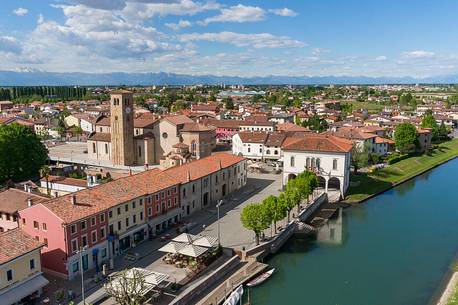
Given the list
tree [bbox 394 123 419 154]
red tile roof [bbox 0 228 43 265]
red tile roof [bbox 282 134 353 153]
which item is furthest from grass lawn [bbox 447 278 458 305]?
tree [bbox 394 123 419 154]

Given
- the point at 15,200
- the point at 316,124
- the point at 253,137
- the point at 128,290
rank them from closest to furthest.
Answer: the point at 128,290 → the point at 15,200 → the point at 253,137 → the point at 316,124

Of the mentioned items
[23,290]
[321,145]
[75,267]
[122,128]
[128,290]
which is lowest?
[75,267]

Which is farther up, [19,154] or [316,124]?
[19,154]

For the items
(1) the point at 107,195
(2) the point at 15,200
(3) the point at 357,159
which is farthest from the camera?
(3) the point at 357,159

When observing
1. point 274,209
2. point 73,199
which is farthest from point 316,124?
point 73,199

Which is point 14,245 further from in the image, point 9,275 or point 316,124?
point 316,124

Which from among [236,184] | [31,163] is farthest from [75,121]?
[236,184]

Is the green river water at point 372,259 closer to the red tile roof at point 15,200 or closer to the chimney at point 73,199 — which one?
the chimney at point 73,199
